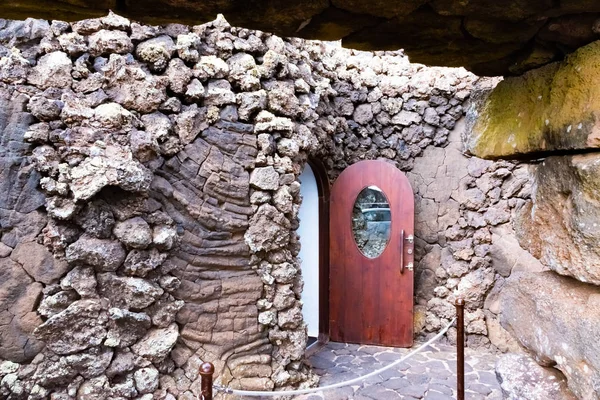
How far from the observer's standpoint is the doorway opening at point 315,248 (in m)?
4.41

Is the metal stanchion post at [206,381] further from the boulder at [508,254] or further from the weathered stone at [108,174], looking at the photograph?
the boulder at [508,254]

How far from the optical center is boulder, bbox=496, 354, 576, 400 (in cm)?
112

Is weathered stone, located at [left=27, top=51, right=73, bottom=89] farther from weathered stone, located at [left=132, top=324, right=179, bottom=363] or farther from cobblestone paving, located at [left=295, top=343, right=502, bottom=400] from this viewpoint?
cobblestone paving, located at [left=295, top=343, right=502, bottom=400]

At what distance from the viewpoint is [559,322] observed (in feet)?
3.38

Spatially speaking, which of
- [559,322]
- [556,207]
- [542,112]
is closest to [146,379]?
[559,322]

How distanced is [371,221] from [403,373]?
5.14 feet

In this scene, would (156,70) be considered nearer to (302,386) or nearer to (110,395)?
(110,395)

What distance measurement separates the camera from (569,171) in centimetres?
99

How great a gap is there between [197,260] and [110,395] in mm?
935

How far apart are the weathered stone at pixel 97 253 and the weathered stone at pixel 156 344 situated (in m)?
0.50

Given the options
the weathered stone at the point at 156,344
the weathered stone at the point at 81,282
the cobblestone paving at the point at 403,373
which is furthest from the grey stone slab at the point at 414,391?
the weathered stone at the point at 81,282

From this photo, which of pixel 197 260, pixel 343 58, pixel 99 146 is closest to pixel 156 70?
pixel 99 146

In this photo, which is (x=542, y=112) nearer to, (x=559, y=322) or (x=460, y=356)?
(x=559, y=322)

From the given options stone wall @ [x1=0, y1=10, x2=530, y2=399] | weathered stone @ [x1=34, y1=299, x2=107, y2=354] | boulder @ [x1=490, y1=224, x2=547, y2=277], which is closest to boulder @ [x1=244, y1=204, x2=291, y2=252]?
stone wall @ [x1=0, y1=10, x2=530, y2=399]
